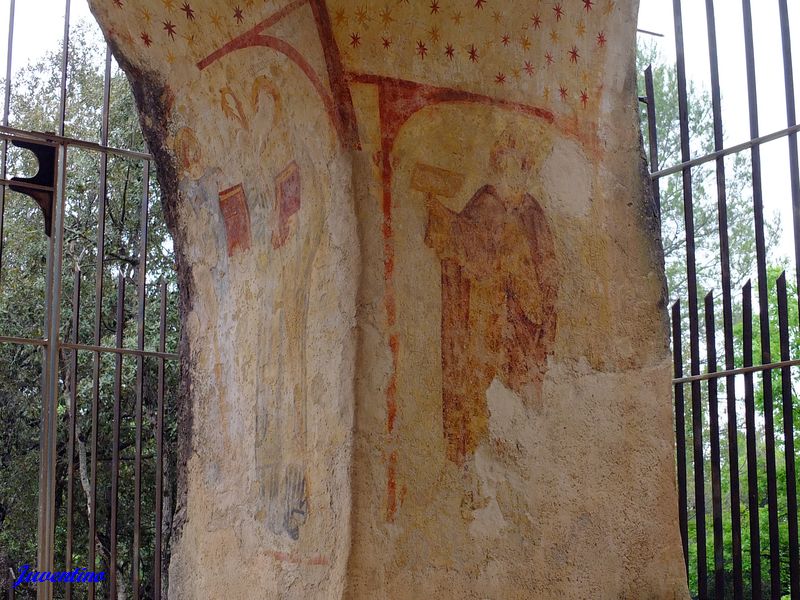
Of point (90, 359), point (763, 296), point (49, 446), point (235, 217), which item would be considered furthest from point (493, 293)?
point (90, 359)

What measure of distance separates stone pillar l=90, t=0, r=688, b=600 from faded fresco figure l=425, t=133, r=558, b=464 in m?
0.01

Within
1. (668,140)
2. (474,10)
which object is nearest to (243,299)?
(474,10)

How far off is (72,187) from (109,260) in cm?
100

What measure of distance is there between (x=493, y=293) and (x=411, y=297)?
0.43m

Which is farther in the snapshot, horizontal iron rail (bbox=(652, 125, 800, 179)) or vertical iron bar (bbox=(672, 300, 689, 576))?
vertical iron bar (bbox=(672, 300, 689, 576))

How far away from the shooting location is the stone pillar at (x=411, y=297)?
12.3 ft

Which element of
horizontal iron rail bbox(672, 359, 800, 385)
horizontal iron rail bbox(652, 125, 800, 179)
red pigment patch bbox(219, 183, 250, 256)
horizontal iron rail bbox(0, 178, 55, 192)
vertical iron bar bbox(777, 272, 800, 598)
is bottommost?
vertical iron bar bbox(777, 272, 800, 598)

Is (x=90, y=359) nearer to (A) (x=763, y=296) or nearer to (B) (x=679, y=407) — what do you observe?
(B) (x=679, y=407)

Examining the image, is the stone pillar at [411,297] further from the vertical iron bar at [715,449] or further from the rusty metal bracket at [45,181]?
the rusty metal bracket at [45,181]

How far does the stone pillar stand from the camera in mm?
3754

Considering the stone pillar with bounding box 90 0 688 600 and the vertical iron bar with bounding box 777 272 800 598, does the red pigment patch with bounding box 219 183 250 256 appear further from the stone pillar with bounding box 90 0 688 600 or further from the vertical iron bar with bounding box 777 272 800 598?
the vertical iron bar with bounding box 777 272 800 598

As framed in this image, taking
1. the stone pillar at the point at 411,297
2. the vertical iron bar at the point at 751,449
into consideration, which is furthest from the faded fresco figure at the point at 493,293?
the vertical iron bar at the point at 751,449

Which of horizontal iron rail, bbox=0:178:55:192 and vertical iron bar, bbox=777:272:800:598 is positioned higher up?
horizontal iron rail, bbox=0:178:55:192

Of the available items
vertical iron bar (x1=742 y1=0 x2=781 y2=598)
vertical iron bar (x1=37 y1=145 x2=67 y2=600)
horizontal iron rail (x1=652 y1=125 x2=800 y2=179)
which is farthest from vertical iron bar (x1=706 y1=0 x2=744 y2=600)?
vertical iron bar (x1=37 y1=145 x2=67 y2=600)
